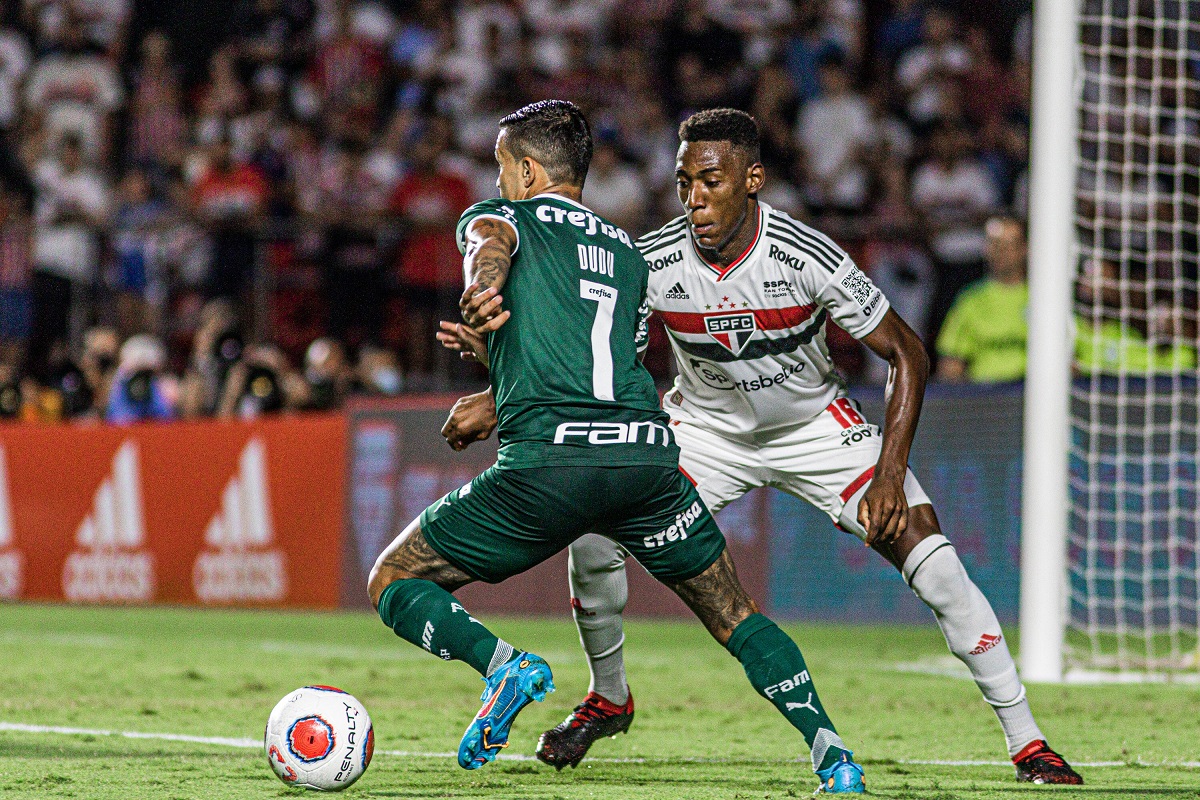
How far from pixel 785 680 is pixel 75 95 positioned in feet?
44.7

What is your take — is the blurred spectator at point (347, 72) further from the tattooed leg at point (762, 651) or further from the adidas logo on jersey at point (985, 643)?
the tattooed leg at point (762, 651)

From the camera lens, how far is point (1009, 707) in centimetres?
515

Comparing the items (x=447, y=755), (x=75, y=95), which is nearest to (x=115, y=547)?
(x=75, y=95)

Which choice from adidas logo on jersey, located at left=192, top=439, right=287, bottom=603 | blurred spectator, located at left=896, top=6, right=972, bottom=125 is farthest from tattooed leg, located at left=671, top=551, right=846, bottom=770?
blurred spectator, located at left=896, top=6, right=972, bottom=125

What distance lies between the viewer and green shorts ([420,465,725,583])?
4504 millimetres

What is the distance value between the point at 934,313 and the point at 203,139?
7488 millimetres

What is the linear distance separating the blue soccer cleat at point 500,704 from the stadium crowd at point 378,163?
7.10 metres

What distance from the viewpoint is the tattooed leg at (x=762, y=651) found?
4.71 m

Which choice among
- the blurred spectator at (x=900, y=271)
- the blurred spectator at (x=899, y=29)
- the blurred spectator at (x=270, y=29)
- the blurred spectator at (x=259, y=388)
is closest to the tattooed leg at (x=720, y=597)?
the blurred spectator at (x=900, y=271)

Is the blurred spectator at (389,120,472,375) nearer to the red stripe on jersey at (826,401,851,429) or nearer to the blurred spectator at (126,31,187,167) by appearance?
the blurred spectator at (126,31,187,167)

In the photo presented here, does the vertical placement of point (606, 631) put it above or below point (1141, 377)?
below

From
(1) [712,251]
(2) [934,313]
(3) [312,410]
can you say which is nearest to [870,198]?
(2) [934,313]

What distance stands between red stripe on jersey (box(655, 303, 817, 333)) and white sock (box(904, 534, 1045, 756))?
78cm

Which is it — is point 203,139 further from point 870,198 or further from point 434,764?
point 434,764
